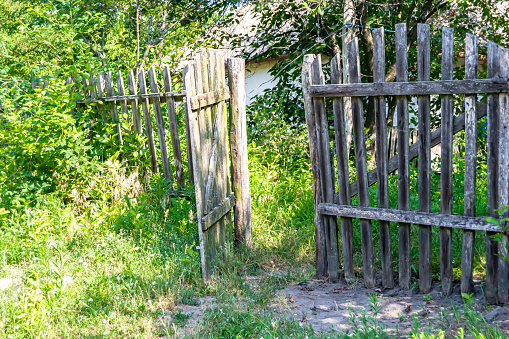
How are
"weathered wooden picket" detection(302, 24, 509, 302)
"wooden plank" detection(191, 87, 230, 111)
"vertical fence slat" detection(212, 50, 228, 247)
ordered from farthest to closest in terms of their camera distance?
"vertical fence slat" detection(212, 50, 228, 247) → "wooden plank" detection(191, 87, 230, 111) → "weathered wooden picket" detection(302, 24, 509, 302)

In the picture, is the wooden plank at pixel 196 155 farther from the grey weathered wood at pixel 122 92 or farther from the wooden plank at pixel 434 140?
the grey weathered wood at pixel 122 92

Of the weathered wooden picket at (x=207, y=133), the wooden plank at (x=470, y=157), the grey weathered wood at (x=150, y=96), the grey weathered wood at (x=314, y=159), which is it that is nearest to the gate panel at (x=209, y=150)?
the weathered wooden picket at (x=207, y=133)

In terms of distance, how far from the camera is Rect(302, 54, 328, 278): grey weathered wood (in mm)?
4070

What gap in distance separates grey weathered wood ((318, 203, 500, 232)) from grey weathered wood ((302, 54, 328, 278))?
0.50ft

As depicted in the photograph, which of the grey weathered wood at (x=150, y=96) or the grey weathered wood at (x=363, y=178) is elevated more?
the grey weathered wood at (x=150, y=96)

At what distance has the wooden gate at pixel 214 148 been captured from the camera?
404 cm

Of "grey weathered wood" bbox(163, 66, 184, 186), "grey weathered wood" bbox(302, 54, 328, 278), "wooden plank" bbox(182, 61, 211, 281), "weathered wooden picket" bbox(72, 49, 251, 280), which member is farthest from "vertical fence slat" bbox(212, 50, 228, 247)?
"grey weathered wood" bbox(302, 54, 328, 278)

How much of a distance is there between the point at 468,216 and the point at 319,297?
141 centimetres

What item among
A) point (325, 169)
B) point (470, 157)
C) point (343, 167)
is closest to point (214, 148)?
point (325, 169)

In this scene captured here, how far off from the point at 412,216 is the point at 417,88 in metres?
1.05

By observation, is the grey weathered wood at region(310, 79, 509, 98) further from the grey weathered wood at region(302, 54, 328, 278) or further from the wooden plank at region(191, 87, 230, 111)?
the wooden plank at region(191, 87, 230, 111)

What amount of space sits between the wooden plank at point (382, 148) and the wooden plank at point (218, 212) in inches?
61.7

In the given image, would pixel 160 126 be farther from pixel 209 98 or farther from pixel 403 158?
pixel 403 158

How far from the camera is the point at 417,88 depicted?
352 cm
